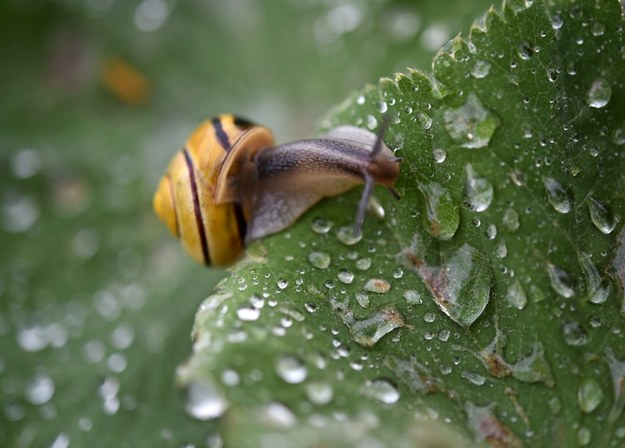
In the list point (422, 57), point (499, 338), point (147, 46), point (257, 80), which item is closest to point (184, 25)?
point (147, 46)

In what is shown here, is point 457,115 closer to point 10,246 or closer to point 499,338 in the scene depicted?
point 499,338

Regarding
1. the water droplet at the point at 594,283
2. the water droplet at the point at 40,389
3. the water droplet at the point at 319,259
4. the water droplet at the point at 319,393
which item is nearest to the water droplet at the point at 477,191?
the water droplet at the point at 594,283

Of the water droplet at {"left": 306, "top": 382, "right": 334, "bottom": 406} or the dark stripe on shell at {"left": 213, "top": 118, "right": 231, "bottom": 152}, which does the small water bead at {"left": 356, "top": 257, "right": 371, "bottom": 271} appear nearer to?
the water droplet at {"left": 306, "top": 382, "right": 334, "bottom": 406}

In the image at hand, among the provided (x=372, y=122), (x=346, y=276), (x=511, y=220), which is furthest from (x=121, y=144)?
(x=511, y=220)

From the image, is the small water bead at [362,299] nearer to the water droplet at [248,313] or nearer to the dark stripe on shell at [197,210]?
the water droplet at [248,313]

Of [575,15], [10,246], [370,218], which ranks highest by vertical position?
[575,15]

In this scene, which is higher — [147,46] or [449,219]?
[449,219]
